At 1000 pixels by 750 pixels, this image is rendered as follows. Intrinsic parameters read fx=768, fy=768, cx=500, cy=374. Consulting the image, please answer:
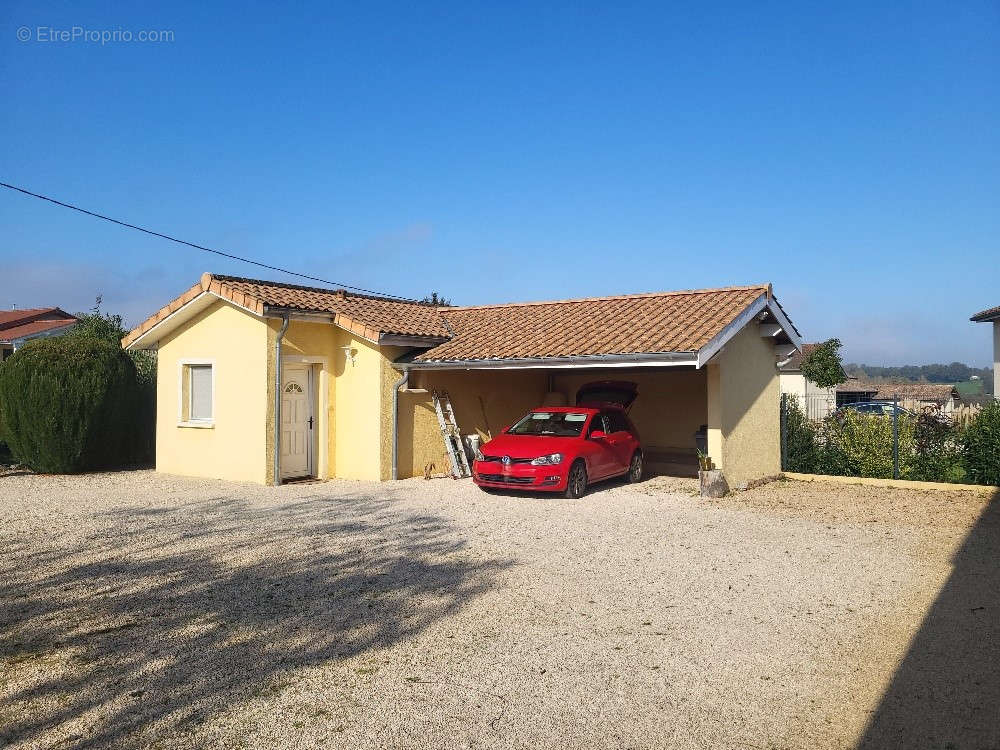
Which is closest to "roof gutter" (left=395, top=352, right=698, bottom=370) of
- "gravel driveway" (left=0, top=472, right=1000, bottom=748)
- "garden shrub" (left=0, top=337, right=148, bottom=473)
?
"gravel driveway" (left=0, top=472, right=1000, bottom=748)

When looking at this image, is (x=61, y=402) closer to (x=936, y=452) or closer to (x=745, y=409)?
(x=745, y=409)

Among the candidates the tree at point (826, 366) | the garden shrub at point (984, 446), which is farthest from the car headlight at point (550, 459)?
the tree at point (826, 366)

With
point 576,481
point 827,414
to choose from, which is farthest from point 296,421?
point 827,414

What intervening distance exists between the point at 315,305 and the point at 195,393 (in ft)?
10.9

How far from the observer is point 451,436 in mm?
16000

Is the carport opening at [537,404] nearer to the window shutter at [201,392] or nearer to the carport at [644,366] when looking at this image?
the carport at [644,366]

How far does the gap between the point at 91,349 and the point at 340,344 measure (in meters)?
5.54

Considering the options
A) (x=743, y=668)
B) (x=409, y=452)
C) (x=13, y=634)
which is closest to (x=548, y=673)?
(x=743, y=668)

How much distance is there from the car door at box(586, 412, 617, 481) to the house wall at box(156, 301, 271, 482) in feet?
19.5

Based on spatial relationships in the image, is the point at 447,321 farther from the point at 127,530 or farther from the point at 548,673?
the point at 548,673

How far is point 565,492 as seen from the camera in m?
13.0

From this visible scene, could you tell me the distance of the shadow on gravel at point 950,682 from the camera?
420cm

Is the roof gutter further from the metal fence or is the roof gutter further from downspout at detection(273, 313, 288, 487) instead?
the metal fence

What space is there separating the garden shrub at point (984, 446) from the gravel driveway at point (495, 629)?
3.27 m
